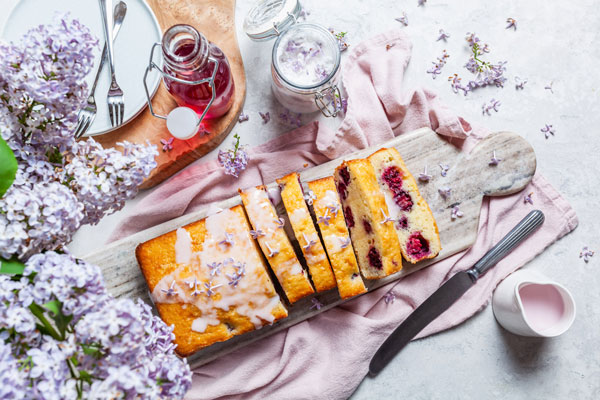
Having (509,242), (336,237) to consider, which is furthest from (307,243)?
(509,242)

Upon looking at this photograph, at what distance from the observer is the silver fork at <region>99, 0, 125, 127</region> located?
2.84m

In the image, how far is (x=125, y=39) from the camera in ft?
9.55

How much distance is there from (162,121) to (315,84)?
36.9 inches

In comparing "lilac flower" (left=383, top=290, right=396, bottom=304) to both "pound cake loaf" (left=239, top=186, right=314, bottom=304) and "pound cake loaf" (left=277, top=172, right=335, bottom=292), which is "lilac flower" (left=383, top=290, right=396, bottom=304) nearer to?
"pound cake loaf" (left=277, top=172, right=335, bottom=292)

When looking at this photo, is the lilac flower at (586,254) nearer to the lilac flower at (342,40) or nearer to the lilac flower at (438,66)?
the lilac flower at (438,66)

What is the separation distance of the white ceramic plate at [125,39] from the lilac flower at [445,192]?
5.84 ft

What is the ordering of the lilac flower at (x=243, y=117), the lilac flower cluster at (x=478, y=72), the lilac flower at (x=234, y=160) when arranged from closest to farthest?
the lilac flower at (x=234, y=160) → the lilac flower at (x=243, y=117) → the lilac flower cluster at (x=478, y=72)

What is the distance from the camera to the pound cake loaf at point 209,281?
2652 mm

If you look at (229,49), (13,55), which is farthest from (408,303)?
(13,55)

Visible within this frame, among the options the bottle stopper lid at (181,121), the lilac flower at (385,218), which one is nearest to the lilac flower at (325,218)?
the lilac flower at (385,218)

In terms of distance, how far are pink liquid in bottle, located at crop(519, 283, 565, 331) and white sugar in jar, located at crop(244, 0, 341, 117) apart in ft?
5.28

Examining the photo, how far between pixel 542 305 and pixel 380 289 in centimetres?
94

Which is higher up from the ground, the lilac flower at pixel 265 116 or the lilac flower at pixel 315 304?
the lilac flower at pixel 265 116

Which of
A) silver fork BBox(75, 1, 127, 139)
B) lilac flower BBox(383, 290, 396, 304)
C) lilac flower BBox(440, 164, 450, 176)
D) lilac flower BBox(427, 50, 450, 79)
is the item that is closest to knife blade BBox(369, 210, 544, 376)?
lilac flower BBox(383, 290, 396, 304)
